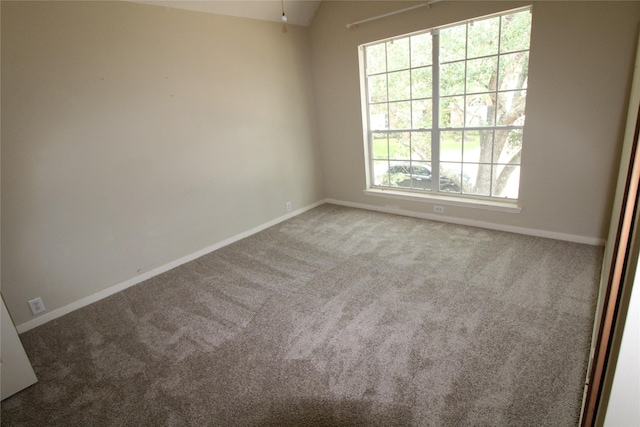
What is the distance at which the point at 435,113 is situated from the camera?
3.68 m

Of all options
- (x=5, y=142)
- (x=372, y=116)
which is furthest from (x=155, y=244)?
(x=372, y=116)

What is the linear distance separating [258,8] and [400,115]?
6.60 feet

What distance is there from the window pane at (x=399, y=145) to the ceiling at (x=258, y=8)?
6.09ft

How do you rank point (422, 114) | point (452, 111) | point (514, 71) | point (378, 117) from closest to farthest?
point (514, 71)
point (452, 111)
point (422, 114)
point (378, 117)

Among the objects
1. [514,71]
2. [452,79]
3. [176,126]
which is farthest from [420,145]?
[176,126]

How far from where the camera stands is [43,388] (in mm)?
1911

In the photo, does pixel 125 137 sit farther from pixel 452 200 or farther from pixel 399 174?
pixel 452 200

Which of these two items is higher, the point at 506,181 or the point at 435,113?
the point at 435,113

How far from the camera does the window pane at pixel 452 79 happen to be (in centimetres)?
343

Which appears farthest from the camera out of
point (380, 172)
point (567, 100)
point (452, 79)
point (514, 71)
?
point (380, 172)

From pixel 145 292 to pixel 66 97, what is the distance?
66.6 inches

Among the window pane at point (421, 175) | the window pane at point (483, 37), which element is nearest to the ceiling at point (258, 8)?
the window pane at point (483, 37)

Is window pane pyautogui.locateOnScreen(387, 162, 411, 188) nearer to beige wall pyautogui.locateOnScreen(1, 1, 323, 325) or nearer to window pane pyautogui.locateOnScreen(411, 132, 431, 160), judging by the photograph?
window pane pyautogui.locateOnScreen(411, 132, 431, 160)

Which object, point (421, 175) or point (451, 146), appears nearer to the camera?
point (451, 146)
